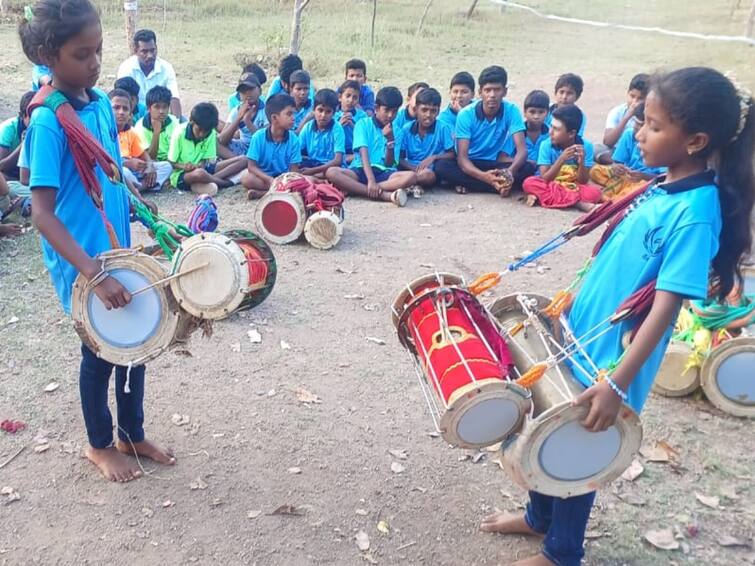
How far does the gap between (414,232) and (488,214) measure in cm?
101

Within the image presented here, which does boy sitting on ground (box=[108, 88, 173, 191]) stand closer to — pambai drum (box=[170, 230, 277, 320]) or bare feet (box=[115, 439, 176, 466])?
bare feet (box=[115, 439, 176, 466])

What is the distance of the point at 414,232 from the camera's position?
680 cm

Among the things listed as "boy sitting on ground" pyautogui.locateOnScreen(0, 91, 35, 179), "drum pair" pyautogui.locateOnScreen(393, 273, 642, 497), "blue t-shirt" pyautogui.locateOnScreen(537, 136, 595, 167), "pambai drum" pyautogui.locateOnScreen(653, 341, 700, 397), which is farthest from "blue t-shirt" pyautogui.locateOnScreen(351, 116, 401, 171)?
"drum pair" pyautogui.locateOnScreen(393, 273, 642, 497)

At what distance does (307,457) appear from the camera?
358 centimetres

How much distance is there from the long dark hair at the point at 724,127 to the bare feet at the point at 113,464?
99.8 inches

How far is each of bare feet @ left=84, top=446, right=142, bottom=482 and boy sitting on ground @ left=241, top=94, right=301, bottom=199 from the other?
4340 mm

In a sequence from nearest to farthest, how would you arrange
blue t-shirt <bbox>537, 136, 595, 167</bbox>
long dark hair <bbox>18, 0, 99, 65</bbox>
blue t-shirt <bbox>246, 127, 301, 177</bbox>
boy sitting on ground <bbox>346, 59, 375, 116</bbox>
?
long dark hair <bbox>18, 0, 99, 65</bbox>
blue t-shirt <bbox>246, 127, 301, 177</bbox>
blue t-shirt <bbox>537, 136, 595, 167</bbox>
boy sitting on ground <bbox>346, 59, 375, 116</bbox>

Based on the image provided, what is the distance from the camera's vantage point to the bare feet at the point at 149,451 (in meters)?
3.44

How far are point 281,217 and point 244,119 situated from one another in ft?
10.1

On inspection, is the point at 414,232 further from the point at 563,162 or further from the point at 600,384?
the point at 600,384

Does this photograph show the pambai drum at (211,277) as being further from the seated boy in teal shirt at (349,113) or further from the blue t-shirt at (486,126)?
the blue t-shirt at (486,126)

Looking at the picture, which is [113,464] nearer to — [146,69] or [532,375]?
[532,375]

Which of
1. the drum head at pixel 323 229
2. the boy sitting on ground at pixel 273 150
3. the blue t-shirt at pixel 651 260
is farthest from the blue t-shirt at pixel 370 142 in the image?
the blue t-shirt at pixel 651 260

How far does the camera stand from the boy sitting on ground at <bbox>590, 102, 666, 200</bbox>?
7.82m
